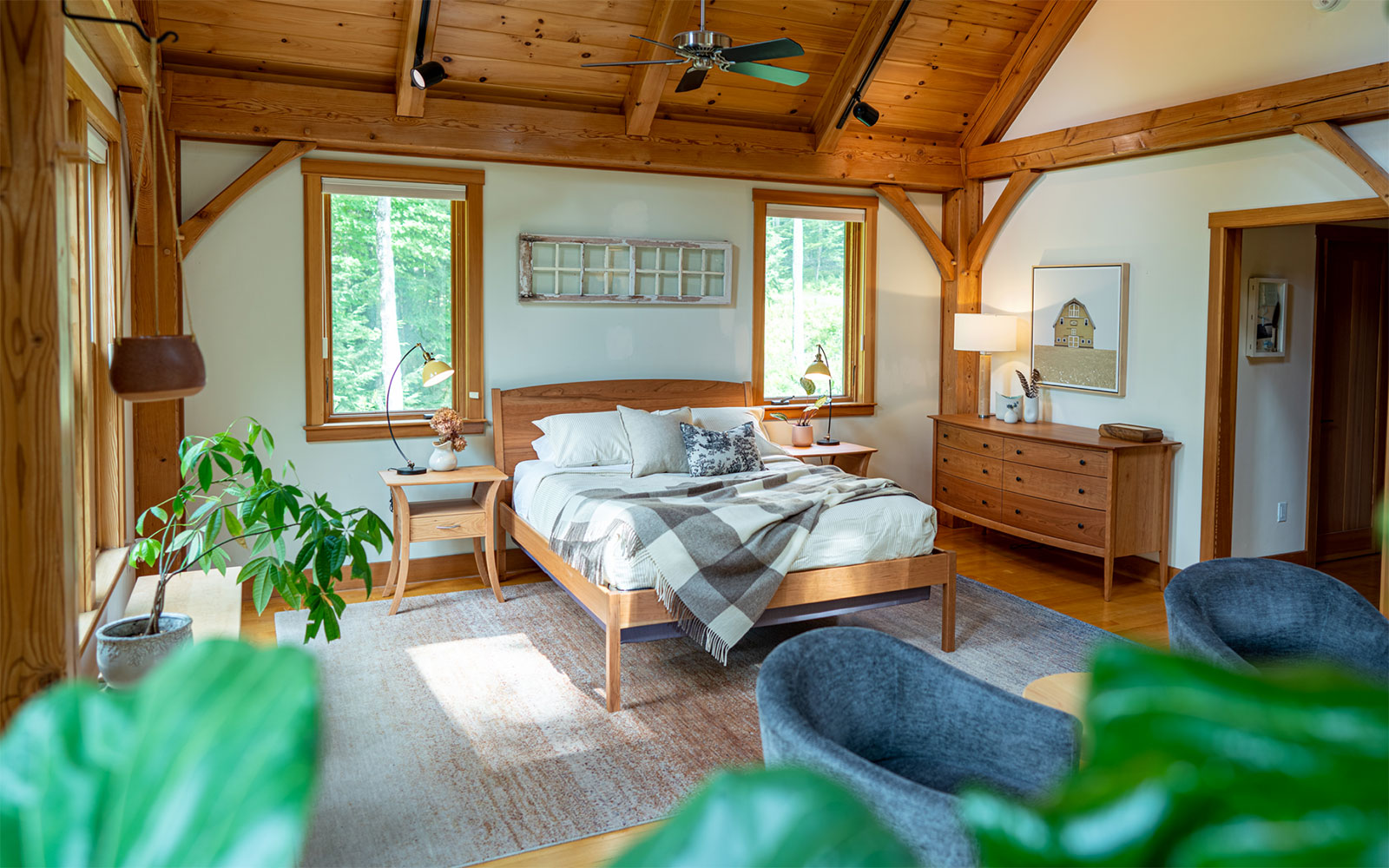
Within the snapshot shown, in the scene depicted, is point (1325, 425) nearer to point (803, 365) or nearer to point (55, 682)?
point (803, 365)

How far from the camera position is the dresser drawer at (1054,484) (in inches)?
205

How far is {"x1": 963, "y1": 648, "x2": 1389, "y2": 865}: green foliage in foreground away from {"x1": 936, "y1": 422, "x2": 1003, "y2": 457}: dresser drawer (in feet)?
19.2

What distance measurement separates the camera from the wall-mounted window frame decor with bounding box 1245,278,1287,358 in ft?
17.3

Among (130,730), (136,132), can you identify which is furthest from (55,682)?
(136,132)

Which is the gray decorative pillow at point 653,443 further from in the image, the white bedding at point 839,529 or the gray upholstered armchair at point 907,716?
the gray upholstered armchair at point 907,716

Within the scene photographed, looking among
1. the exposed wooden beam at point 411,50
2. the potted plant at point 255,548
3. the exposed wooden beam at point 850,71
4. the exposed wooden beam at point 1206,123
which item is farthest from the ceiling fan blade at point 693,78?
the exposed wooden beam at point 1206,123

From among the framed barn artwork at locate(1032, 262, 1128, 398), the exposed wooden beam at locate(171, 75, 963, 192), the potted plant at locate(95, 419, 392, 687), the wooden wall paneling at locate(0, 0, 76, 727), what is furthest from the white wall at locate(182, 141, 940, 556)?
the wooden wall paneling at locate(0, 0, 76, 727)

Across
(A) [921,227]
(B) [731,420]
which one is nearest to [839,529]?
(B) [731,420]

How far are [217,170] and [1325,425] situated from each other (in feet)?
20.8

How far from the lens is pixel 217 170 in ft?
16.3

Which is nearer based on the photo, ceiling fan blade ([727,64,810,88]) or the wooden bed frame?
the wooden bed frame

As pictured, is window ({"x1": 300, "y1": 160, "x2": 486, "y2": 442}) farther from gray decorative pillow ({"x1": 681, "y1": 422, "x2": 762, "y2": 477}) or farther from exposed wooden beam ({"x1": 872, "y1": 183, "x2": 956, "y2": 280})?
exposed wooden beam ({"x1": 872, "y1": 183, "x2": 956, "y2": 280})

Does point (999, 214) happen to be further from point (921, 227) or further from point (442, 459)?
point (442, 459)

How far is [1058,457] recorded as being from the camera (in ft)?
17.7
